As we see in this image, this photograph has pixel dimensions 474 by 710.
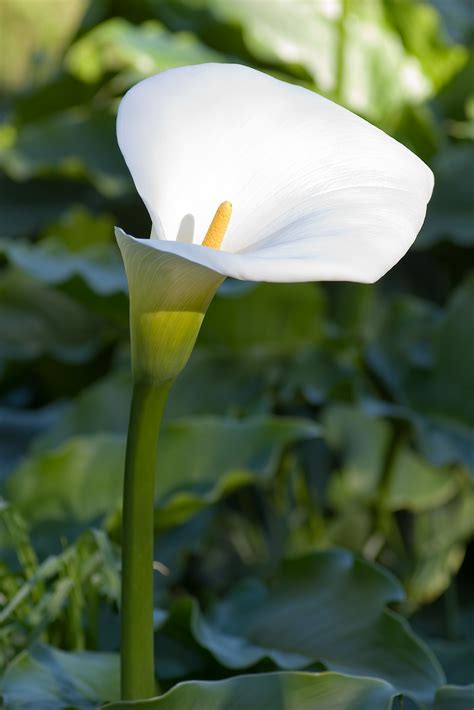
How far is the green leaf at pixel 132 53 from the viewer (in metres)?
1.13

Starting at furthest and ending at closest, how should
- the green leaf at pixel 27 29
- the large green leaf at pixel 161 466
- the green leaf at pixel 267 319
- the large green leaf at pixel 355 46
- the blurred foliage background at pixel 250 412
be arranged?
the green leaf at pixel 27 29
the large green leaf at pixel 355 46
the green leaf at pixel 267 319
the large green leaf at pixel 161 466
the blurred foliage background at pixel 250 412

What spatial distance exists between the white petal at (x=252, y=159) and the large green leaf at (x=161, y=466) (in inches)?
10.4

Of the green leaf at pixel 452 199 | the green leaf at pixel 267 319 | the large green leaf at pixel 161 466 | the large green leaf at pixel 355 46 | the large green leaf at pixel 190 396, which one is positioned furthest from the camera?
the large green leaf at pixel 355 46

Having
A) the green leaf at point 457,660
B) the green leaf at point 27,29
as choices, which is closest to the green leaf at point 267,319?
the green leaf at point 457,660

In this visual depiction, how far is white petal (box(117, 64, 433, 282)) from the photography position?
0.39 meters

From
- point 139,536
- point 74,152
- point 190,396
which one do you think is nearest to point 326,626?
point 139,536

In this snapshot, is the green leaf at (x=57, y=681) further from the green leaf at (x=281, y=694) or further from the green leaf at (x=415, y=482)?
the green leaf at (x=415, y=482)

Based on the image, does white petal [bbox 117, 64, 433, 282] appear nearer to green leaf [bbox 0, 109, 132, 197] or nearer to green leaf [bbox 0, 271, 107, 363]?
green leaf [bbox 0, 271, 107, 363]

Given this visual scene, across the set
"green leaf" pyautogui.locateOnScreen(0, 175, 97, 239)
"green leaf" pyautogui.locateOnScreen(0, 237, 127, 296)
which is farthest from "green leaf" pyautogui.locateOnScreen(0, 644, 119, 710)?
"green leaf" pyautogui.locateOnScreen(0, 175, 97, 239)

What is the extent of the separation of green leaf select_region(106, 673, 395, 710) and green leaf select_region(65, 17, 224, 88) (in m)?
0.83

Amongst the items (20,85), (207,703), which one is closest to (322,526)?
(207,703)

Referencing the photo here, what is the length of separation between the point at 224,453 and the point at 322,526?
1.09 ft

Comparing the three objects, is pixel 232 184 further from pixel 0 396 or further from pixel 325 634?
pixel 0 396

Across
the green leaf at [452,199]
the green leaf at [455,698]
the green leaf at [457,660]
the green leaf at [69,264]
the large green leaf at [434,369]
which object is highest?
the green leaf at [455,698]
